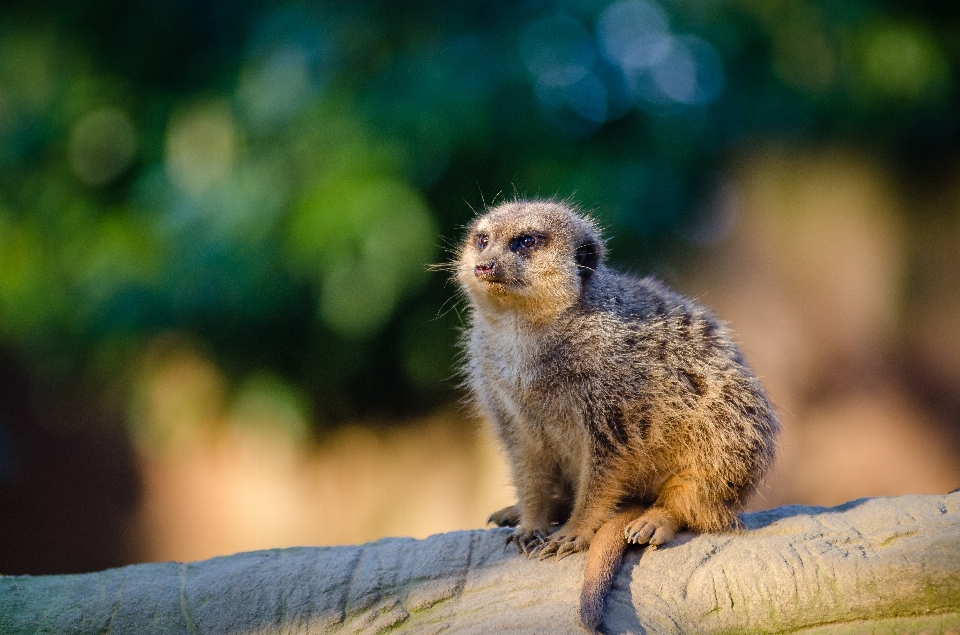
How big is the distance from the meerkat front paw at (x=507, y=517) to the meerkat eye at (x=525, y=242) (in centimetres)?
99

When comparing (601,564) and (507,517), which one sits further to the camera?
(507,517)

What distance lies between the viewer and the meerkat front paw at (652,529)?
2844 millimetres

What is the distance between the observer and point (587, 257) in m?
3.29

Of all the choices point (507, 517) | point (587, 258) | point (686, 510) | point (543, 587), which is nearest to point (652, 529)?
point (686, 510)

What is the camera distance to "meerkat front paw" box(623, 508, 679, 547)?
112 inches

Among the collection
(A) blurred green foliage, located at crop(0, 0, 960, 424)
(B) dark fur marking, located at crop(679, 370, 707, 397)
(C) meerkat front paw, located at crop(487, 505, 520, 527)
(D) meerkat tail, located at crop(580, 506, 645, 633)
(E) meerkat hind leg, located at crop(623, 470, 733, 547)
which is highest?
(A) blurred green foliage, located at crop(0, 0, 960, 424)

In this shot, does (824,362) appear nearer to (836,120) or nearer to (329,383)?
(836,120)

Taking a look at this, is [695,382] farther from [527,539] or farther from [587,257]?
[527,539]

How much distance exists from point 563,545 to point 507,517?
0.56m

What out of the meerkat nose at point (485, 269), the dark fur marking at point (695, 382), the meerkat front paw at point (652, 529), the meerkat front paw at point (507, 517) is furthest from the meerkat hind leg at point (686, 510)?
the meerkat nose at point (485, 269)

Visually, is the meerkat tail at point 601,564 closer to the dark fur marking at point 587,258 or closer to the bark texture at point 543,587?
the bark texture at point 543,587

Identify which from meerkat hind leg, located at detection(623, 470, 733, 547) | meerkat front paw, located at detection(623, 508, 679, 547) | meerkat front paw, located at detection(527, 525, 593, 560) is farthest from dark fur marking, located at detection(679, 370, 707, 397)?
meerkat front paw, located at detection(527, 525, 593, 560)

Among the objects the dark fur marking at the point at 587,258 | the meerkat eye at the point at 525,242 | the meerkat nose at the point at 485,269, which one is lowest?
the meerkat nose at the point at 485,269

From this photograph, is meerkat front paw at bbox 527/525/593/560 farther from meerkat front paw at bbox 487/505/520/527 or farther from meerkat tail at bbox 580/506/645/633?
meerkat front paw at bbox 487/505/520/527
